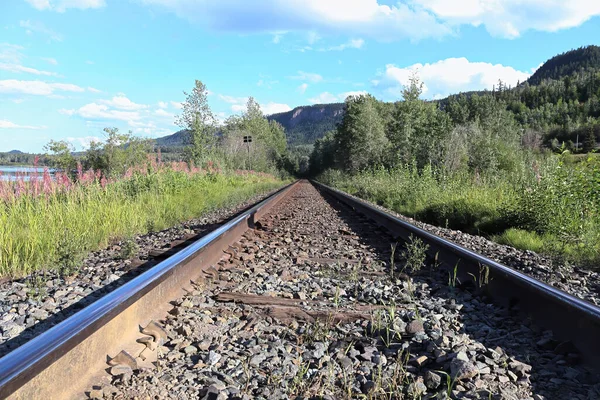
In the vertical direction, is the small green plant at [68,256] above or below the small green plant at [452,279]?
above

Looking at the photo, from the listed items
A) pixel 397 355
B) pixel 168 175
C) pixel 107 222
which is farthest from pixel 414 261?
pixel 168 175

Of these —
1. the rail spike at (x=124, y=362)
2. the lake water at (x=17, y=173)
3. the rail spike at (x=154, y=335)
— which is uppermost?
the lake water at (x=17, y=173)

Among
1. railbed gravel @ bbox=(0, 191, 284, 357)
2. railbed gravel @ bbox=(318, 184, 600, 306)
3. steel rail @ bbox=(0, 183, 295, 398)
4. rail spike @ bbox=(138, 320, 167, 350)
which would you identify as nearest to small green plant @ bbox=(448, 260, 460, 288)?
railbed gravel @ bbox=(318, 184, 600, 306)

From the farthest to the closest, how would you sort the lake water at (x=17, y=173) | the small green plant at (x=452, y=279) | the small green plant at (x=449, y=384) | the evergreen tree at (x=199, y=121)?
the evergreen tree at (x=199, y=121), the lake water at (x=17, y=173), the small green plant at (x=452, y=279), the small green plant at (x=449, y=384)

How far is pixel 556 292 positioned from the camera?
2578 mm

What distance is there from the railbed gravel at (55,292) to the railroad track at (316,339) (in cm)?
52

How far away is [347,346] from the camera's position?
7.63 feet

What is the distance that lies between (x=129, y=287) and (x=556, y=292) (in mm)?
2577

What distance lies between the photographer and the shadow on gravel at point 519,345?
73.8 inches

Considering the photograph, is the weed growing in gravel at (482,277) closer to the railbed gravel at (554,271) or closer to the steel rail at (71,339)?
the railbed gravel at (554,271)

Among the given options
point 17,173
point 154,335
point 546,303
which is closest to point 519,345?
point 546,303

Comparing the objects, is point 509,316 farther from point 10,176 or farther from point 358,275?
point 10,176

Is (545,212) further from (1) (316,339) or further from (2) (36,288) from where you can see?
(2) (36,288)

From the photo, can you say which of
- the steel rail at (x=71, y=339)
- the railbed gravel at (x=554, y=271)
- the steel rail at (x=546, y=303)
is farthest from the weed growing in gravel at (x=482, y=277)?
the steel rail at (x=71, y=339)
